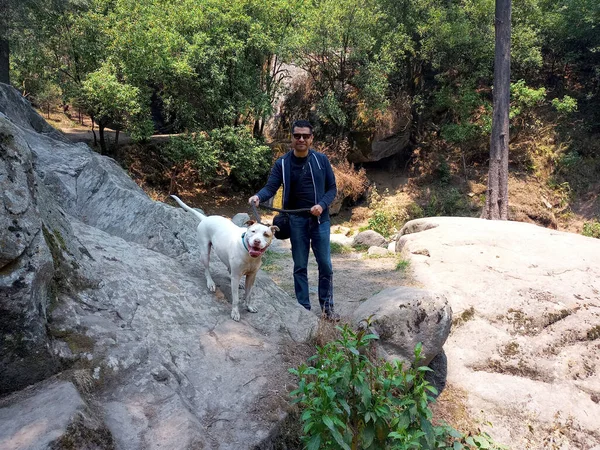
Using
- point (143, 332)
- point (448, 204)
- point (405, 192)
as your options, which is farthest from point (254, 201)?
point (405, 192)

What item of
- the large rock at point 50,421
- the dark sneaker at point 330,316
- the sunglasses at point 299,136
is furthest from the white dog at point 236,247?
the large rock at point 50,421

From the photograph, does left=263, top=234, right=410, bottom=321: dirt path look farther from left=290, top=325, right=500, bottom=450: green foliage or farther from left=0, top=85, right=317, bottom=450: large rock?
left=290, top=325, right=500, bottom=450: green foliage

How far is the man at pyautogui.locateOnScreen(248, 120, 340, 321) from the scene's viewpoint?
13.7ft

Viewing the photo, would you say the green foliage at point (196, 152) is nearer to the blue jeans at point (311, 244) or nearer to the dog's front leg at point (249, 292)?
the blue jeans at point (311, 244)

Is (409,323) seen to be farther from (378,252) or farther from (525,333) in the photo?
(378,252)

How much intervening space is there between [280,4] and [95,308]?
1247cm

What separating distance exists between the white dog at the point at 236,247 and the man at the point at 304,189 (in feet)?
1.71

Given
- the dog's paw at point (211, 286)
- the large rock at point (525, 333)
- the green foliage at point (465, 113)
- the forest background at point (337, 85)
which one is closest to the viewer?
the dog's paw at point (211, 286)

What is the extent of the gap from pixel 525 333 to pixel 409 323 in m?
1.84

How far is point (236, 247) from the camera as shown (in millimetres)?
3688

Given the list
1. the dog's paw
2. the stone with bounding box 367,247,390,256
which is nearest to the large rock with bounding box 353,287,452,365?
the dog's paw

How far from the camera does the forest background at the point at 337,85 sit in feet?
39.9

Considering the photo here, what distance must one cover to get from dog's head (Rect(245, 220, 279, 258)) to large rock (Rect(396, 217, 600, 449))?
8.50ft

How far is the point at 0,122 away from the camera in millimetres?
2611
